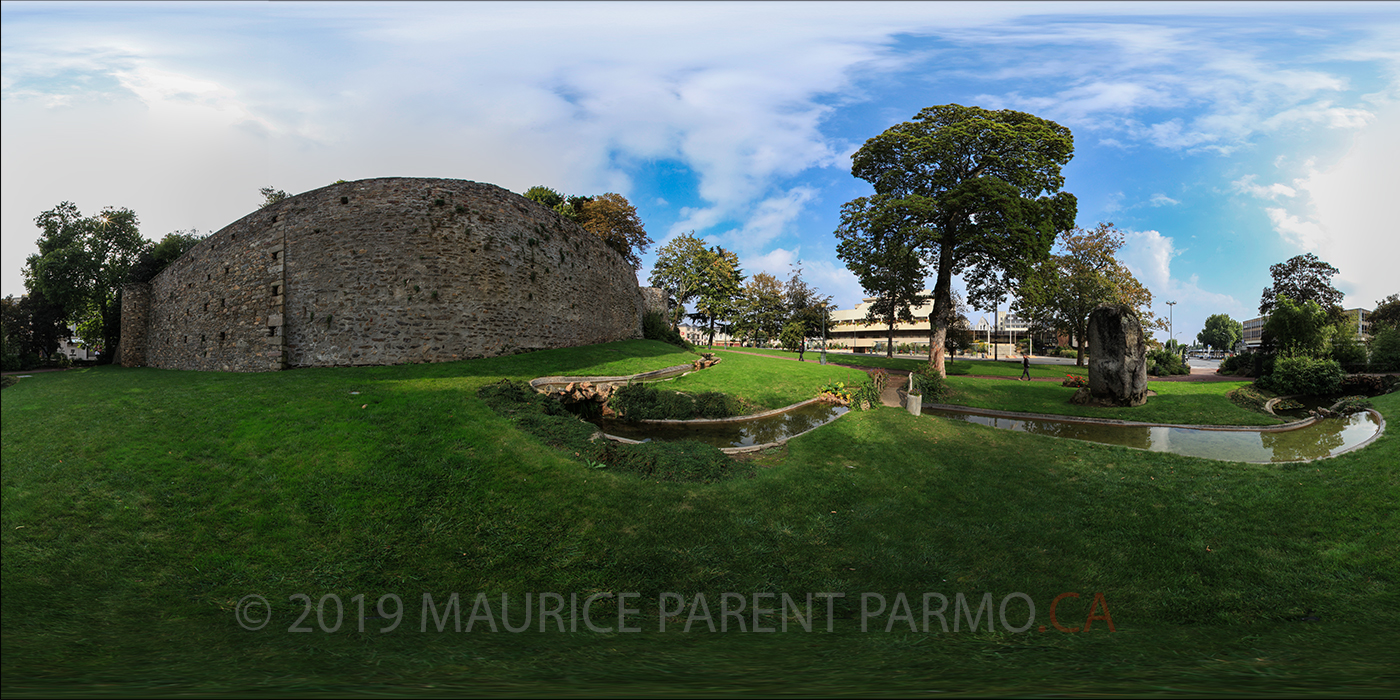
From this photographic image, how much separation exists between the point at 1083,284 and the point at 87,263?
5036 cm

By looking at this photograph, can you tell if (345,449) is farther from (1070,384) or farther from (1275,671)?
(1070,384)

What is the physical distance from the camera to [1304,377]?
16703 millimetres

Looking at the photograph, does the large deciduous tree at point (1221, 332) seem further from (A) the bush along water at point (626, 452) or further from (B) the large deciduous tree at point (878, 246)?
(A) the bush along water at point (626, 452)

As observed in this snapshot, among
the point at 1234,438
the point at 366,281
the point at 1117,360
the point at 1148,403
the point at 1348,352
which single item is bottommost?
the point at 1234,438

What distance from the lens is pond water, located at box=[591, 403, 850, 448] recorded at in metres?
10.9

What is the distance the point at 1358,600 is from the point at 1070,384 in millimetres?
19327

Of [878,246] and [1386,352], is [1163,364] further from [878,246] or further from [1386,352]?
[878,246]

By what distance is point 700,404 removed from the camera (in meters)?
13.4

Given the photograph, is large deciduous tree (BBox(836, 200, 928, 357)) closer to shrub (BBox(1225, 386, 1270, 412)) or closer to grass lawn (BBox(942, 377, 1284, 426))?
grass lawn (BBox(942, 377, 1284, 426))

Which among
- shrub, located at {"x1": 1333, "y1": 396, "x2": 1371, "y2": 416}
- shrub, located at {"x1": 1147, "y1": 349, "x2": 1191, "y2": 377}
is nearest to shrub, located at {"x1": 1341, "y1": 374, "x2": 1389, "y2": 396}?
shrub, located at {"x1": 1333, "y1": 396, "x2": 1371, "y2": 416}

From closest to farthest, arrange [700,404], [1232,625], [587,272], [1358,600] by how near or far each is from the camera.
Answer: [1232,625] < [1358,600] < [700,404] < [587,272]

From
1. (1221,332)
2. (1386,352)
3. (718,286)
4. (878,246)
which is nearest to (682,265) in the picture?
(718,286)

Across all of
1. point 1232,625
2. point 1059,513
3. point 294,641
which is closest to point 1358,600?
point 1232,625

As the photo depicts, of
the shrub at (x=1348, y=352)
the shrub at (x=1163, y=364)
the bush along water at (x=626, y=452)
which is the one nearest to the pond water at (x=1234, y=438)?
the bush along water at (x=626, y=452)
